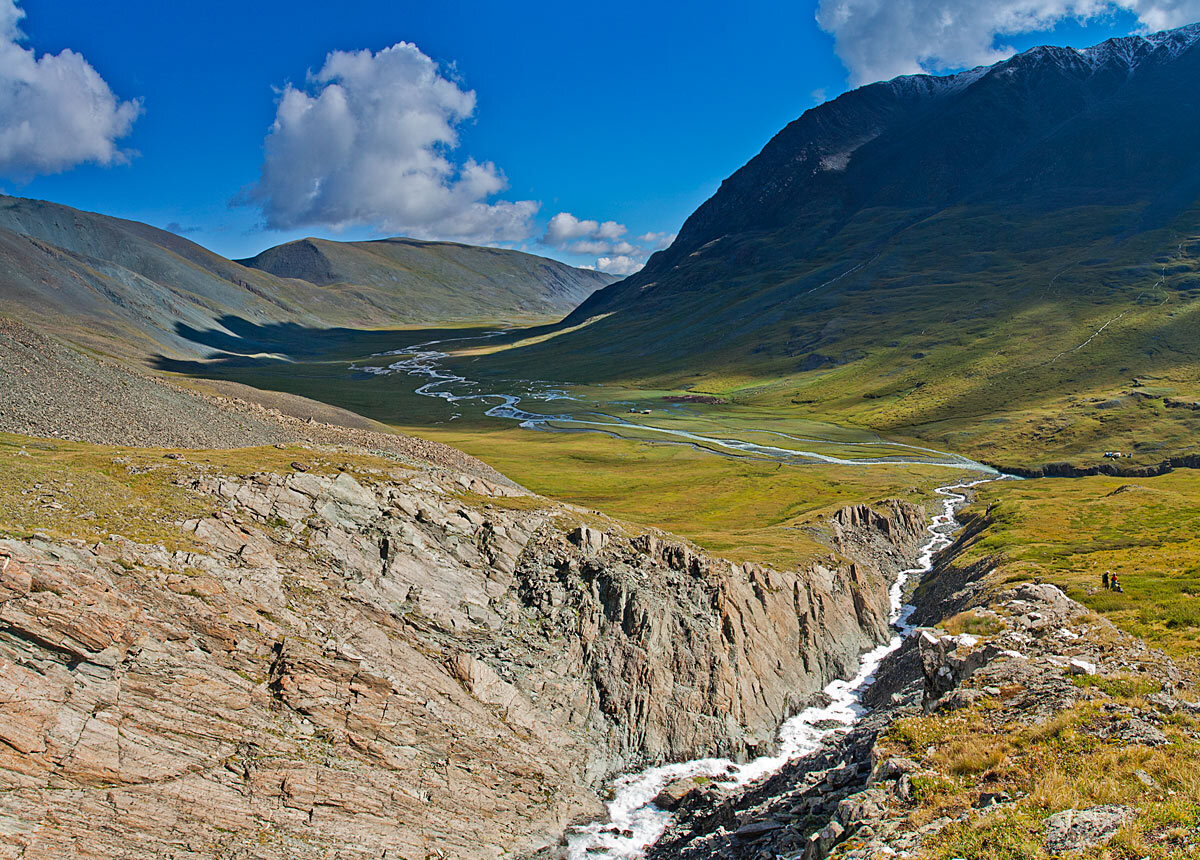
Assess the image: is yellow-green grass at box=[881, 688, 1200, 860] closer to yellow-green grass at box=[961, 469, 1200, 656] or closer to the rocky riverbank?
the rocky riverbank

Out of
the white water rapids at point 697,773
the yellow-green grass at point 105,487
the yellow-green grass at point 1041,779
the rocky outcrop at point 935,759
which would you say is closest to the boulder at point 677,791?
the rocky outcrop at point 935,759

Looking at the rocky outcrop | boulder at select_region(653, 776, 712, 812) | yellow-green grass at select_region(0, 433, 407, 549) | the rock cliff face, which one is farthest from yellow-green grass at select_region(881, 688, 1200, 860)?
yellow-green grass at select_region(0, 433, 407, 549)

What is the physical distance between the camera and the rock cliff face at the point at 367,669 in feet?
86.5

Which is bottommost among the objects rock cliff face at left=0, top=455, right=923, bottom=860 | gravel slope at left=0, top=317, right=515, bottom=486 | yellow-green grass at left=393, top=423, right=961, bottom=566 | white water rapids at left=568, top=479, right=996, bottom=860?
white water rapids at left=568, top=479, right=996, bottom=860

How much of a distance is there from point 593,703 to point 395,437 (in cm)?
5116

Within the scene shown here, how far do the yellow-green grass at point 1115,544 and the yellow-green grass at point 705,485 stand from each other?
19026mm

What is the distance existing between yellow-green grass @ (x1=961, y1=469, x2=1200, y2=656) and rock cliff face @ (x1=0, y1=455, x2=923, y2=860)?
2224 cm

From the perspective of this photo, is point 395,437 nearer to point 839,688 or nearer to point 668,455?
point 839,688

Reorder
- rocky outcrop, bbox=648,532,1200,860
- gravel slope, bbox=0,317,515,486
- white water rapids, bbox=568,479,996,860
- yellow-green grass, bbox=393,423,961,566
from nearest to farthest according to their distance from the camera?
rocky outcrop, bbox=648,532,1200,860 < white water rapids, bbox=568,479,996,860 < gravel slope, bbox=0,317,515,486 < yellow-green grass, bbox=393,423,961,566

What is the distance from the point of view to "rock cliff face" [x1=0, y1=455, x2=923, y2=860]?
26359mm

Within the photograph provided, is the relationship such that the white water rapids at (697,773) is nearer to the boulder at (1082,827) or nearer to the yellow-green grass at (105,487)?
the boulder at (1082,827)

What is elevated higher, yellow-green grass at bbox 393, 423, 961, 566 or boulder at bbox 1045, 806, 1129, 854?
yellow-green grass at bbox 393, 423, 961, 566

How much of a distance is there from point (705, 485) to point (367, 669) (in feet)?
341

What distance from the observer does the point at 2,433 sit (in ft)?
160
